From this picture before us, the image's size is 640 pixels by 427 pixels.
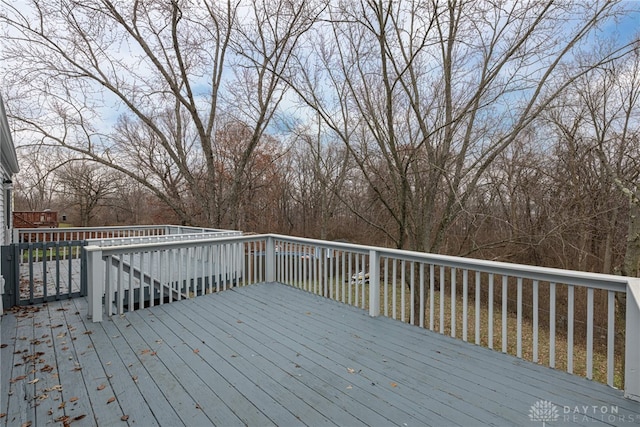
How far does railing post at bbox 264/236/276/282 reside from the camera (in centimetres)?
530

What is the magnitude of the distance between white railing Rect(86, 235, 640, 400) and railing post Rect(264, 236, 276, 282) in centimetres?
2

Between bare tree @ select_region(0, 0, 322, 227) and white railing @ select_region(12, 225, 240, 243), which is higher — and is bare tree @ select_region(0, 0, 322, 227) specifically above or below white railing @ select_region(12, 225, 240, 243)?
above

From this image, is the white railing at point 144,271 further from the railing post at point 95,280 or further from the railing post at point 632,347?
the railing post at point 632,347

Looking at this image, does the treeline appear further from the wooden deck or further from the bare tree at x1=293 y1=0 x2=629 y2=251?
the wooden deck

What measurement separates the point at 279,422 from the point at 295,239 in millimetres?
3088

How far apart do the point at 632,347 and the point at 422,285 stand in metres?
1.85

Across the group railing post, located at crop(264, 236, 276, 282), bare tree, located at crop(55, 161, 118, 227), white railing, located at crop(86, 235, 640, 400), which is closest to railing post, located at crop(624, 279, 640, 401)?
white railing, located at crop(86, 235, 640, 400)

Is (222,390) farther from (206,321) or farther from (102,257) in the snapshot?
(102,257)

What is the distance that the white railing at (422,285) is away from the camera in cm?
223

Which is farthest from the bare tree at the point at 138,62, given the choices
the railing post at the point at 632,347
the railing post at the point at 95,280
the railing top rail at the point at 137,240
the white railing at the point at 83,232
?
the railing post at the point at 632,347

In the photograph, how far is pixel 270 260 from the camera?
17.6 ft

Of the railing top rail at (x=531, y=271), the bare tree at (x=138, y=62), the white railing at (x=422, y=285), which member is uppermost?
the bare tree at (x=138, y=62)

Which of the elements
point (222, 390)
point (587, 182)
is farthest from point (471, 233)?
point (222, 390)

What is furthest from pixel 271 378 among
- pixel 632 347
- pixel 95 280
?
pixel 95 280
